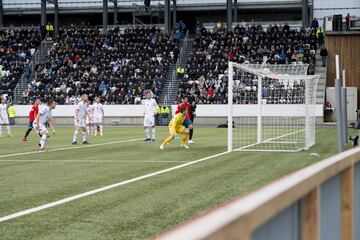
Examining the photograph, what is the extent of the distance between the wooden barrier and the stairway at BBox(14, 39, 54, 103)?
48052mm

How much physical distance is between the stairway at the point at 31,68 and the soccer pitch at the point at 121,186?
32663mm

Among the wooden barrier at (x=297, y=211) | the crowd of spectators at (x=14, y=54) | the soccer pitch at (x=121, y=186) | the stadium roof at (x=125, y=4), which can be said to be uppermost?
the stadium roof at (x=125, y=4)

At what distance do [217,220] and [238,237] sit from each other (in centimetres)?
17

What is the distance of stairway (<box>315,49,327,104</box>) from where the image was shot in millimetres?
43750

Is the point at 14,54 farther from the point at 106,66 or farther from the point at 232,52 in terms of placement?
the point at 232,52

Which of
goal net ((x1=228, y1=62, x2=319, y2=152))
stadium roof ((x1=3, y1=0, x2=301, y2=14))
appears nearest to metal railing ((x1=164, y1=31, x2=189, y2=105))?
stadium roof ((x1=3, y1=0, x2=301, y2=14))

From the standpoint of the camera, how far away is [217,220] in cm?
188

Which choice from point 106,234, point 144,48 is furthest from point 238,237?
point 144,48

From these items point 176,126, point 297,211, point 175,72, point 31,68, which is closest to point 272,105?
point 175,72

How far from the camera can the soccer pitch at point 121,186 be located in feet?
23.6

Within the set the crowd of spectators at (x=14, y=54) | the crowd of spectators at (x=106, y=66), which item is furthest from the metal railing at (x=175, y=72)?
the crowd of spectators at (x=14, y=54)

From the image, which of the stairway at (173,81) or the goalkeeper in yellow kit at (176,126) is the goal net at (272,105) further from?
the goalkeeper in yellow kit at (176,126)

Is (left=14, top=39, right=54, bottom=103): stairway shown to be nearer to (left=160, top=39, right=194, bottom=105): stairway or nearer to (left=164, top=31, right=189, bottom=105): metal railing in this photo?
(left=160, top=39, right=194, bottom=105): stairway

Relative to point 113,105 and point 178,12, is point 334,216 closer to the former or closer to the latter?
point 113,105
